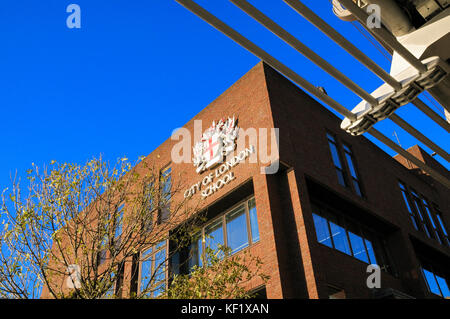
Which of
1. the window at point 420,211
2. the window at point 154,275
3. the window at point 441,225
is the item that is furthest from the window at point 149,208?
the window at point 441,225

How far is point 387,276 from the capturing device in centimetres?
1842

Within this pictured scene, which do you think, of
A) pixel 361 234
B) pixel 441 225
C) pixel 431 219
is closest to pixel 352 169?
pixel 361 234

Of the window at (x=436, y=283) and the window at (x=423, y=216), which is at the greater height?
the window at (x=423, y=216)

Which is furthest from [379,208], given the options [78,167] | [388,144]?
[78,167]

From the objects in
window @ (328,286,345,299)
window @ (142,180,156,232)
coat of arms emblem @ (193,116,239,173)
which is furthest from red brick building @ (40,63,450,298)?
window @ (142,180,156,232)

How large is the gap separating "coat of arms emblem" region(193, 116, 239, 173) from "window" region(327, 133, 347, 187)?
494 centimetres

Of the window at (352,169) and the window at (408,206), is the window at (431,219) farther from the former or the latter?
the window at (352,169)

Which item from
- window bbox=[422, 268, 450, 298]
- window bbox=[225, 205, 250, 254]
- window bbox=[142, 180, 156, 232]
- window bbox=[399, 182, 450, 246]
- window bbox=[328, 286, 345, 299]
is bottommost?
→ window bbox=[328, 286, 345, 299]

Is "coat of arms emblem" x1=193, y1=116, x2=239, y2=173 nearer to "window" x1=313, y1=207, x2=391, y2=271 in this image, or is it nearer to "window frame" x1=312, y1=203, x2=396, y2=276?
"window frame" x1=312, y1=203, x2=396, y2=276

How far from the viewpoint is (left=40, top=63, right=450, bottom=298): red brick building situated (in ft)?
48.5

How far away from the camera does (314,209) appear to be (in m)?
17.5

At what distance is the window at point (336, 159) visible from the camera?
19.5 metres

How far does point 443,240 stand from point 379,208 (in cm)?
769

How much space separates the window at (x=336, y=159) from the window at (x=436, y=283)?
7.18 meters
